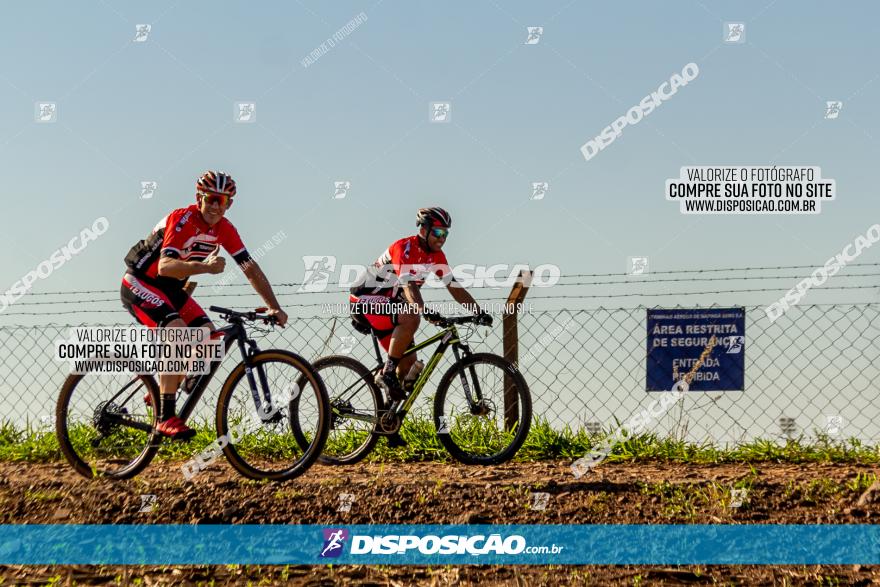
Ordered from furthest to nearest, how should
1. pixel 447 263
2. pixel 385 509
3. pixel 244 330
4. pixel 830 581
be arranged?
pixel 447 263 < pixel 244 330 < pixel 385 509 < pixel 830 581

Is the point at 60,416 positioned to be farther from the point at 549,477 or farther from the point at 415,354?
the point at 549,477

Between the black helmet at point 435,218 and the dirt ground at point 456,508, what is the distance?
6.64 feet

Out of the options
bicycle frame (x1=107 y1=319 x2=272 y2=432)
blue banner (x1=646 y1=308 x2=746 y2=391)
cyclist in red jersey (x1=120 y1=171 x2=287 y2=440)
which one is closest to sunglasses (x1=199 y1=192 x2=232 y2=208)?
cyclist in red jersey (x1=120 y1=171 x2=287 y2=440)

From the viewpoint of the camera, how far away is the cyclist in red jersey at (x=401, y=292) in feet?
24.0

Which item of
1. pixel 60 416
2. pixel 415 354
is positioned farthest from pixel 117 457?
pixel 415 354

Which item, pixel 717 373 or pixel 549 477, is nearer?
pixel 549 477

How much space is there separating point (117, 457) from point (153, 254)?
2231mm

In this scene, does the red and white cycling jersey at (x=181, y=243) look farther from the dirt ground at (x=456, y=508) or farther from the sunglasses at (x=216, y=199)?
the dirt ground at (x=456, y=508)

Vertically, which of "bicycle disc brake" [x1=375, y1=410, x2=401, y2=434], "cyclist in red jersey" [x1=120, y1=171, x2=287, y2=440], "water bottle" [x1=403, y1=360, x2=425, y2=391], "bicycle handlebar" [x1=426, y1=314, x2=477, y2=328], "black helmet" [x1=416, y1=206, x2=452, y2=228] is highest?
"black helmet" [x1=416, y1=206, x2=452, y2=228]

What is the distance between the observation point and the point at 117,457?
25.8ft

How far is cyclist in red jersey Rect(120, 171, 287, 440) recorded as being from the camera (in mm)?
6457

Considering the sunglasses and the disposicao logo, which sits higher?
the sunglasses

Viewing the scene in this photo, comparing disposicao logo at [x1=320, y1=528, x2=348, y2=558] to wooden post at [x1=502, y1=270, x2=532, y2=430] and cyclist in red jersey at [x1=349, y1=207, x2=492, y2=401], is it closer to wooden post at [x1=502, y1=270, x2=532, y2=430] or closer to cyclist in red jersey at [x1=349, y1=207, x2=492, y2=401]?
cyclist in red jersey at [x1=349, y1=207, x2=492, y2=401]

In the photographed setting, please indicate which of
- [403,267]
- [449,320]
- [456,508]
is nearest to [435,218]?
[403,267]
